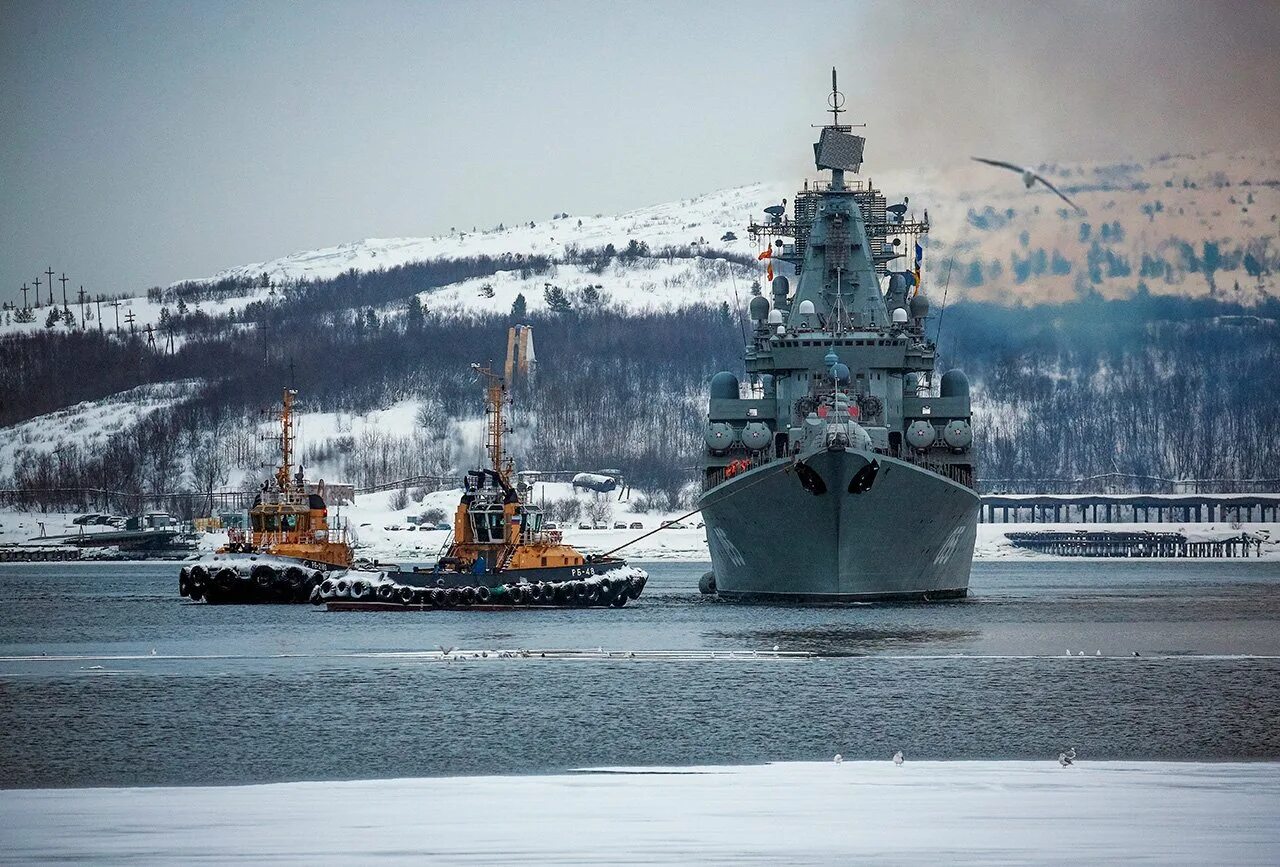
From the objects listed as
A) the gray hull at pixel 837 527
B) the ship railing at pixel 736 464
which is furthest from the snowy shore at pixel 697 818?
the ship railing at pixel 736 464

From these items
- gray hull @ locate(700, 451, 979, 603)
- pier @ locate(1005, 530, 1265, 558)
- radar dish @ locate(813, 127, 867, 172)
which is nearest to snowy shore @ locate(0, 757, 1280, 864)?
gray hull @ locate(700, 451, 979, 603)

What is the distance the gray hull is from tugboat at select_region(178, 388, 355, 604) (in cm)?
2157

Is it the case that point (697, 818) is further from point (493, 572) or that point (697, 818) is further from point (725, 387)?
point (725, 387)

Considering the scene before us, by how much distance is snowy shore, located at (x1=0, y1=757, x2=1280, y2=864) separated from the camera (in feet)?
72.9

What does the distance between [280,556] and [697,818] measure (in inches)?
2456

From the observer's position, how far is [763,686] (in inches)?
1775

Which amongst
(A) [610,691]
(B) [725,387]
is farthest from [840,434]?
(A) [610,691]

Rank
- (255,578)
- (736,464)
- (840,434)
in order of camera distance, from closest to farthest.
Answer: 1. (840,434)
2. (736,464)
3. (255,578)

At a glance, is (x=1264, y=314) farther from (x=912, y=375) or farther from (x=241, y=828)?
(x=241, y=828)

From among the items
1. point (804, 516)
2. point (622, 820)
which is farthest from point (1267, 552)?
point (622, 820)

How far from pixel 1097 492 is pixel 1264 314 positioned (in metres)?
128

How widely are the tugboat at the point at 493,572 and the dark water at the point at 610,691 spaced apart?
1.11 meters

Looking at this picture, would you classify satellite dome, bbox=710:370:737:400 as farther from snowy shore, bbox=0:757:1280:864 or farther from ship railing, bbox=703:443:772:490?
snowy shore, bbox=0:757:1280:864

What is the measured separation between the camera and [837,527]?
66500mm
